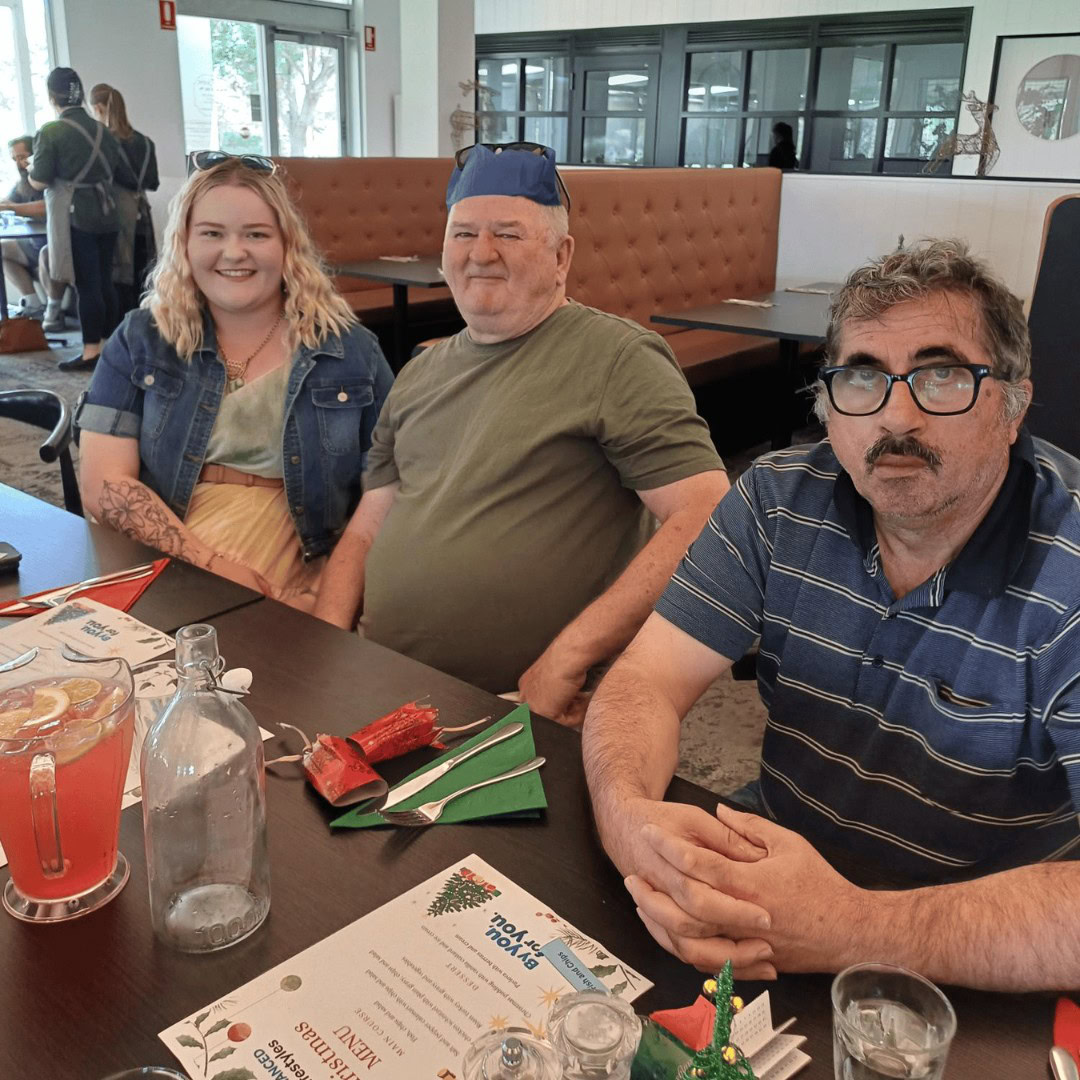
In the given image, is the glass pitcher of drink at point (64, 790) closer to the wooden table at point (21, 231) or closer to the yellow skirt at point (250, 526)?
the yellow skirt at point (250, 526)

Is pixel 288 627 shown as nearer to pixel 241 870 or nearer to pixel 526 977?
pixel 241 870

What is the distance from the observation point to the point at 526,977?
0.77 m

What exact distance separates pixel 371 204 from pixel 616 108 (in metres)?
6.57

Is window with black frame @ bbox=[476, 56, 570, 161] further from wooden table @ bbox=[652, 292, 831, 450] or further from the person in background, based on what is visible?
wooden table @ bbox=[652, 292, 831, 450]

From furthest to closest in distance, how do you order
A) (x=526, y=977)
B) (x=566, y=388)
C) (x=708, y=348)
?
(x=708, y=348) < (x=566, y=388) < (x=526, y=977)

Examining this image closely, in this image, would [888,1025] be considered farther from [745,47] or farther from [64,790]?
[745,47]

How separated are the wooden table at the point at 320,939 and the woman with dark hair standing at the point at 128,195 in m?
Result: 6.21

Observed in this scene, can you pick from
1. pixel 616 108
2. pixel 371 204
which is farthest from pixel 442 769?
pixel 616 108

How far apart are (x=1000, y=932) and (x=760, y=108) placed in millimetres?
10872

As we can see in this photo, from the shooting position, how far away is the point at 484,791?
991mm

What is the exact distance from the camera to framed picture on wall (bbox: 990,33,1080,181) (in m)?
8.62

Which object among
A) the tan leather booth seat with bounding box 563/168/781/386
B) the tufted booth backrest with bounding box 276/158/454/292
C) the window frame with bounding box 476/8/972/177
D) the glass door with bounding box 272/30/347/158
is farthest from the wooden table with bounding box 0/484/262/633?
the glass door with bounding box 272/30/347/158

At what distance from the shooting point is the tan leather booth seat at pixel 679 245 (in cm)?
442

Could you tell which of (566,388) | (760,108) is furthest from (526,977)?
(760,108)
